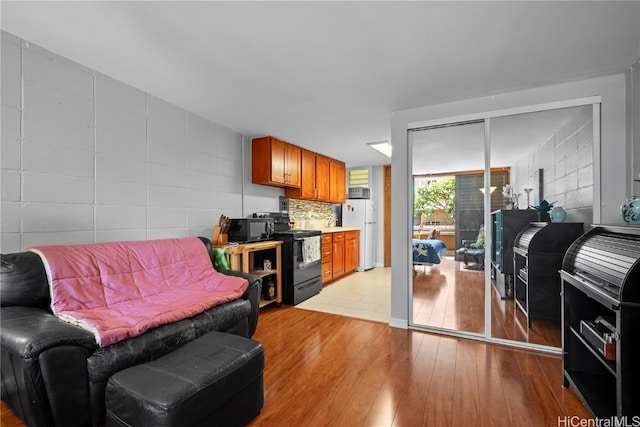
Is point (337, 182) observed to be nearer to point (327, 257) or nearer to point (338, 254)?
point (338, 254)

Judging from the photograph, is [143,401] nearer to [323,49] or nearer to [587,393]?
[323,49]

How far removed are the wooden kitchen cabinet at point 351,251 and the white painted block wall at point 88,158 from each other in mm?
2984

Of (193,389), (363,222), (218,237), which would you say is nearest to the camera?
(193,389)

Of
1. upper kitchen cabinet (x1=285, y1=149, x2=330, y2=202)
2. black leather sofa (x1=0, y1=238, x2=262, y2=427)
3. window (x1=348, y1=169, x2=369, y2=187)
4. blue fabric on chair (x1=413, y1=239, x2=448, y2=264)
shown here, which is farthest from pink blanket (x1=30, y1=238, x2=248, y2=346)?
window (x1=348, y1=169, x2=369, y2=187)

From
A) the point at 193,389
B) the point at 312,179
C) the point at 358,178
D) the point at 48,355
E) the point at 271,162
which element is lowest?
the point at 193,389

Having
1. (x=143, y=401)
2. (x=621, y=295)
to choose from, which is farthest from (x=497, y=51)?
(x=143, y=401)

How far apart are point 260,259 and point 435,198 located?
2.45 meters

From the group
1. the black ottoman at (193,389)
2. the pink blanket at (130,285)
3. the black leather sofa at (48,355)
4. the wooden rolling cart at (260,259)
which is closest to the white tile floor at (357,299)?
the wooden rolling cart at (260,259)

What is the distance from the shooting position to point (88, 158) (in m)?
2.41

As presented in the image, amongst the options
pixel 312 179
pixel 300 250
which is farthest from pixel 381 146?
pixel 300 250

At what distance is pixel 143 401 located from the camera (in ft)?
4.31

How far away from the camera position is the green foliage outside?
3078mm

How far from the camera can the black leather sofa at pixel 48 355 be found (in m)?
1.40

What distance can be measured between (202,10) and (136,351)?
82.2 inches
